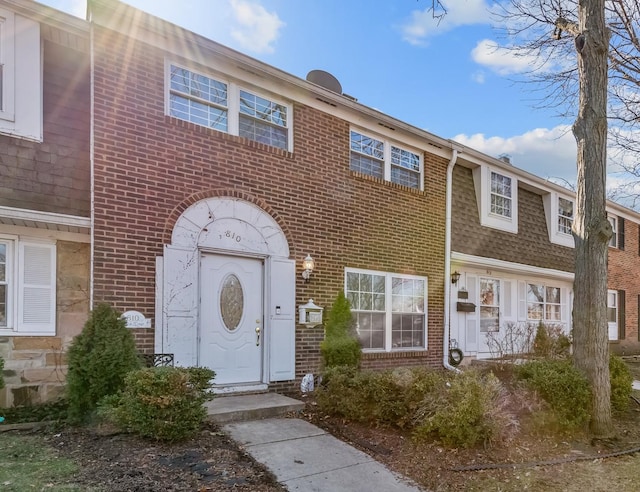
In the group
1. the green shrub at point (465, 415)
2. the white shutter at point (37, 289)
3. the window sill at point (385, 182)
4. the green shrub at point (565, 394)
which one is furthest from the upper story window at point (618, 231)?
the white shutter at point (37, 289)

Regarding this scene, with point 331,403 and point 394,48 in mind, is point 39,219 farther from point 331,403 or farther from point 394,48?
point 394,48

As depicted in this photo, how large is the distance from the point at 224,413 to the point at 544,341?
761 centimetres

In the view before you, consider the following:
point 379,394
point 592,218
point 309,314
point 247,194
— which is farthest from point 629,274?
point 247,194

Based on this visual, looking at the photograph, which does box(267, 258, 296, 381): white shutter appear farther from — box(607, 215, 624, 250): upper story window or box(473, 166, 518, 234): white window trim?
box(607, 215, 624, 250): upper story window

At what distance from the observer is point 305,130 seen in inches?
313

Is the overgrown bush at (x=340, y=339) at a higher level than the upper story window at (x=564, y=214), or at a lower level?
lower

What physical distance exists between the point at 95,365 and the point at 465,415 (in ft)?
13.4

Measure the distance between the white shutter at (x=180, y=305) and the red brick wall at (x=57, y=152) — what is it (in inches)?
51.8

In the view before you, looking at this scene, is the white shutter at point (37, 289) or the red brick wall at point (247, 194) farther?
the red brick wall at point (247, 194)

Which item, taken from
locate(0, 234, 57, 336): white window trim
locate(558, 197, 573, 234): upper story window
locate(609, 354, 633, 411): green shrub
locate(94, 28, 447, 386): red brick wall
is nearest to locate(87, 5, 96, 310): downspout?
locate(94, 28, 447, 386): red brick wall

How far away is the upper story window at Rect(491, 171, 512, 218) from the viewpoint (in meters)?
11.6

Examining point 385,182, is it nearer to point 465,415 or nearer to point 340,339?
point 340,339

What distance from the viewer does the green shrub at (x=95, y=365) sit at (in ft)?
16.3

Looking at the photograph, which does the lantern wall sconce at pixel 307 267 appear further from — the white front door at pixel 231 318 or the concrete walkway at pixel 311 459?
the concrete walkway at pixel 311 459
